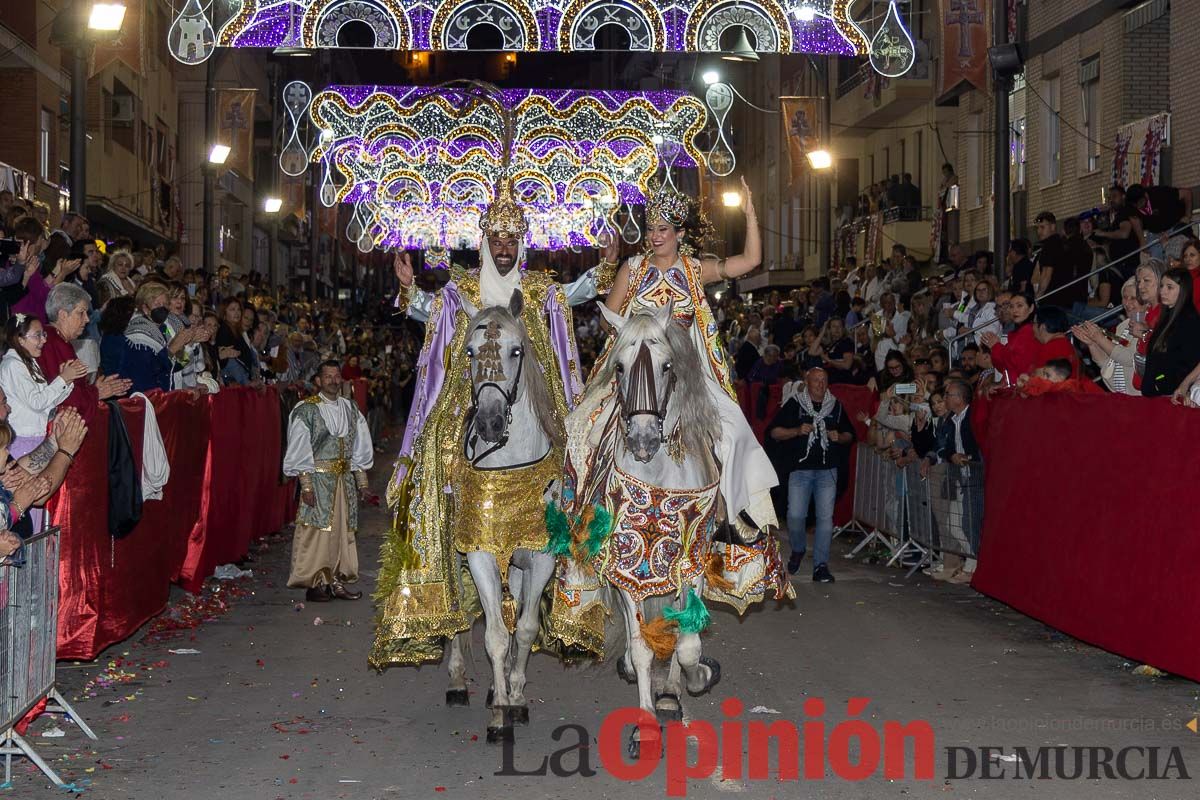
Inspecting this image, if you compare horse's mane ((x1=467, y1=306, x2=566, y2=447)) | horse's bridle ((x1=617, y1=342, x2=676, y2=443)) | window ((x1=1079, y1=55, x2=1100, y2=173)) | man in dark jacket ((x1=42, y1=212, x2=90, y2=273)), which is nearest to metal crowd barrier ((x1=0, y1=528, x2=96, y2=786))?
horse's mane ((x1=467, y1=306, x2=566, y2=447))

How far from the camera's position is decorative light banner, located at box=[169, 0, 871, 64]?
16.0 metres

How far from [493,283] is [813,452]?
593 centimetres

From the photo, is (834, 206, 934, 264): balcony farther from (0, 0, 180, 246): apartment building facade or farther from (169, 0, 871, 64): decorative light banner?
(169, 0, 871, 64): decorative light banner

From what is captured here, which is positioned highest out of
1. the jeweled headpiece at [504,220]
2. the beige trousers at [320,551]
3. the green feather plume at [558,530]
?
the jeweled headpiece at [504,220]

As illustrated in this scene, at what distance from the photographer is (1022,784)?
661 cm

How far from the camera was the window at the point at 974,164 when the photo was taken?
2980cm

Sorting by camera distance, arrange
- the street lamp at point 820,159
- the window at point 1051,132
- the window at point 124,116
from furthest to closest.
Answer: the window at point 124,116 < the street lamp at point 820,159 < the window at point 1051,132

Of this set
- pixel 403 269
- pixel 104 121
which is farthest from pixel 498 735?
pixel 104 121

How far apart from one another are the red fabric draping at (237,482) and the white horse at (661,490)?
232 inches

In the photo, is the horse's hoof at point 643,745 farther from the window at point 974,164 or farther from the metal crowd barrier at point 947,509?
the window at point 974,164

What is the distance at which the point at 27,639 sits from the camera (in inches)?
275

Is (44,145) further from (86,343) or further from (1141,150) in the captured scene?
(86,343)

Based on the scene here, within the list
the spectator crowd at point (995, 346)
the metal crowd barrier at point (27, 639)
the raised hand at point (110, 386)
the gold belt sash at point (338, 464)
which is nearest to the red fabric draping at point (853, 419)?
the spectator crowd at point (995, 346)

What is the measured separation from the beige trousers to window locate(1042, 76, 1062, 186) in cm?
1663
